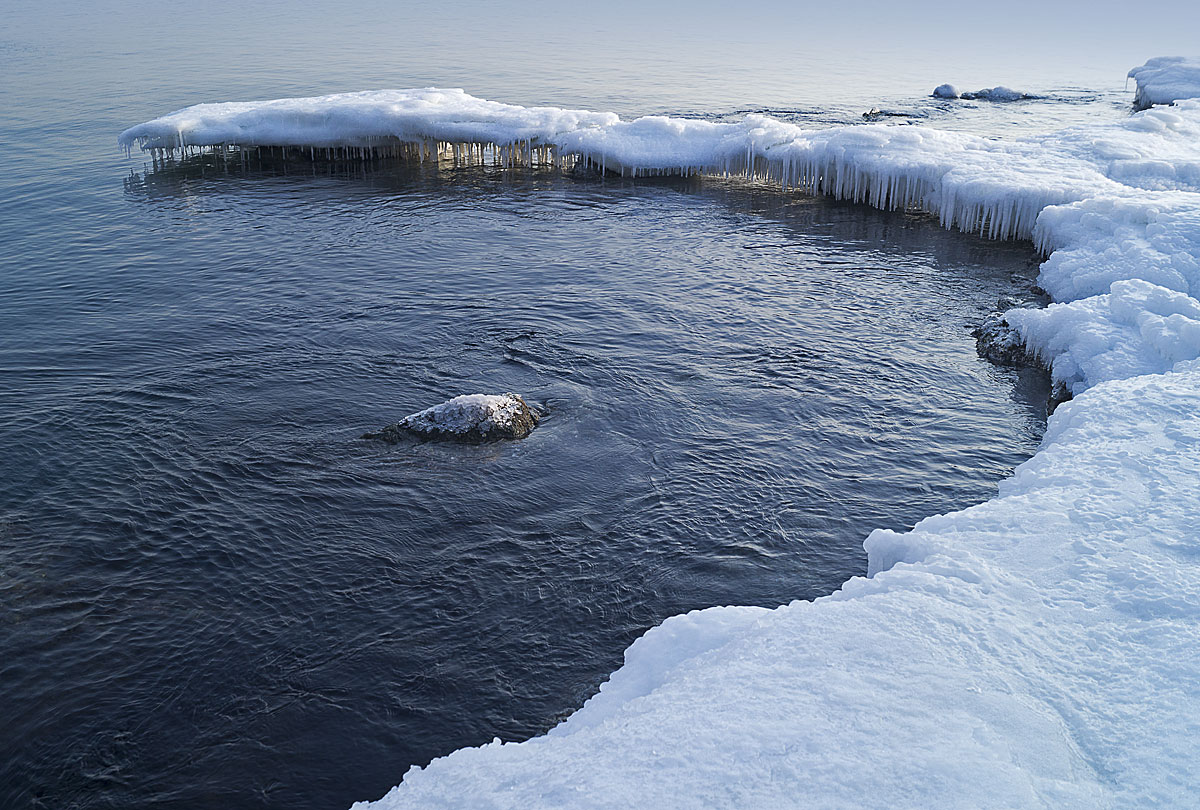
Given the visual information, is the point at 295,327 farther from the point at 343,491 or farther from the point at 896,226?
the point at 896,226

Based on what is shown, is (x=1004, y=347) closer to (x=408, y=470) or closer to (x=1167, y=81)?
(x=408, y=470)

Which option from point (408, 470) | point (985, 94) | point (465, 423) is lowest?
point (408, 470)

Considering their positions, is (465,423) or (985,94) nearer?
(465,423)

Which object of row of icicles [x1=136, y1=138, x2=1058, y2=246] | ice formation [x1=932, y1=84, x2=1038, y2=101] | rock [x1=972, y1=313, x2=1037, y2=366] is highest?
ice formation [x1=932, y1=84, x2=1038, y2=101]

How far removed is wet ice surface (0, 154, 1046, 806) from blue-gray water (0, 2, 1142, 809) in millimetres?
54

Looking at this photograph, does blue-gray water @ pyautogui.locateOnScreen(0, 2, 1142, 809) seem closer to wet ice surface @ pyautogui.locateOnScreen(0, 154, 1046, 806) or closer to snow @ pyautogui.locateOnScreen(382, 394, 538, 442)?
wet ice surface @ pyautogui.locateOnScreen(0, 154, 1046, 806)

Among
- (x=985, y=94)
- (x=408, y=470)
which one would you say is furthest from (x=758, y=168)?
(x=985, y=94)

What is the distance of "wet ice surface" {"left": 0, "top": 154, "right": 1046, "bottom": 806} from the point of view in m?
9.65


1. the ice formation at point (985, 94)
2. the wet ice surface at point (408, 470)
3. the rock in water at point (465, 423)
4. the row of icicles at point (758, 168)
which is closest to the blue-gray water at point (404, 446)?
the wet ice surface at point (408, 470)

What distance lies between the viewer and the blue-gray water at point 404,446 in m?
9.73

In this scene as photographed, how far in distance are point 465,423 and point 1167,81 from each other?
47603mm

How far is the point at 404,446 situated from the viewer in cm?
1474

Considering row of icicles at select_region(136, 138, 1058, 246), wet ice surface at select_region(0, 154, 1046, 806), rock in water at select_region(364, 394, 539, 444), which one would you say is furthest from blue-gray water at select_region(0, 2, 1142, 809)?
row of icicles at select_region(136, 138, 1058, 246)

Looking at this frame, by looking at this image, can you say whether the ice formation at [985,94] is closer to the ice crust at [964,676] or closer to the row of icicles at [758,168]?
the row of icicles at [758,168]
